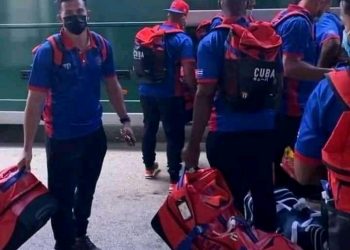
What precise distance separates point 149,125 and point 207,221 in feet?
8.93

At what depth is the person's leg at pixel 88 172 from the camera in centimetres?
437

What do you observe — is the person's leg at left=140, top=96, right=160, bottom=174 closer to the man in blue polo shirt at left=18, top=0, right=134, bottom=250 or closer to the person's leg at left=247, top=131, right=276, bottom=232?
the man in blue polo shirt at left=18, top=0, right=134, bottom=250

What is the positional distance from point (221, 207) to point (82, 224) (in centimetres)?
121

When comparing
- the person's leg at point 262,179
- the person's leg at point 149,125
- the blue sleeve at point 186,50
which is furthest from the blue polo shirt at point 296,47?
the person's leg at point 149,125

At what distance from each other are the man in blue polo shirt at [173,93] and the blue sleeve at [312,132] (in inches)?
132

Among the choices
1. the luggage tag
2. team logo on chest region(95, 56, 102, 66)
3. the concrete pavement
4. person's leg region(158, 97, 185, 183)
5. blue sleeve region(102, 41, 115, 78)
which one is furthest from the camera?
person's leg region(158, 97, 185, 183)

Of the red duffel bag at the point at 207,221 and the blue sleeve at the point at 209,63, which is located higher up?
the blue sleeve at the point at 209,63

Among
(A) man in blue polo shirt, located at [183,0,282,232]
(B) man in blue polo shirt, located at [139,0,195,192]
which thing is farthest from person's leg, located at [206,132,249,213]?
(B) man in blue polo shirt, located at [139,0,195,192]

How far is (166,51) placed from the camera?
6.21 meters

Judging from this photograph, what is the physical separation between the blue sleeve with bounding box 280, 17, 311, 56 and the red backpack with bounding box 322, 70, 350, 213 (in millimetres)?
1999

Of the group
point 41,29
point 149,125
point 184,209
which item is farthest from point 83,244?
point 41,29

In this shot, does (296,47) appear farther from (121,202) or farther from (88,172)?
(121,202)

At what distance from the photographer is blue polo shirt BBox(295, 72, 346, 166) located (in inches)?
102

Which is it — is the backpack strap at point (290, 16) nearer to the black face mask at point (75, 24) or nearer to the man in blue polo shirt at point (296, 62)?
the man in blue polo shirt at point (296, 62)
